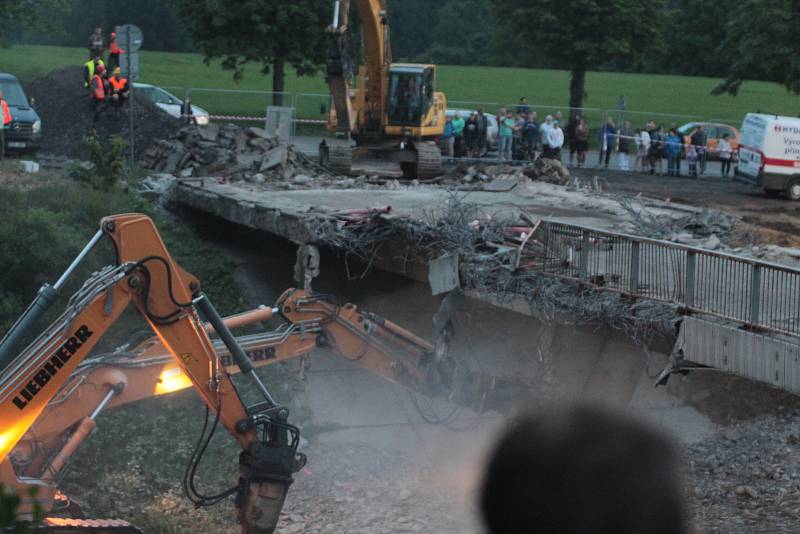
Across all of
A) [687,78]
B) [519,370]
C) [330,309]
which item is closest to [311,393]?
[519,370]

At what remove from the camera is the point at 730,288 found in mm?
11172

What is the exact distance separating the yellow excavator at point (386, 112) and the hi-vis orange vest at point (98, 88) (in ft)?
19.0

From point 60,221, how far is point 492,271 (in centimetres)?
856

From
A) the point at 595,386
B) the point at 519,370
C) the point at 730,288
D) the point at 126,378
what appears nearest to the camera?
the point at 126,378

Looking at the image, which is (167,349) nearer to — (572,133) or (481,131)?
(481,131)

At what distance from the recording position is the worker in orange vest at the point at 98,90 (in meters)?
28.5

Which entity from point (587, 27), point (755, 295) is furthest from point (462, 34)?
point (755, 295)

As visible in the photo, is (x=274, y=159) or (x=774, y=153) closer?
(x=274, y=159)

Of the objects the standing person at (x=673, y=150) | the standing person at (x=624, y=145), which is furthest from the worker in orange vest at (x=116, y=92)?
the standing person at (x=673, y=150)

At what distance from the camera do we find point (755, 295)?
10703 mm

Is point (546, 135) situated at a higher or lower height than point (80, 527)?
higher

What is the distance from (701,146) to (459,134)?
7583 mm

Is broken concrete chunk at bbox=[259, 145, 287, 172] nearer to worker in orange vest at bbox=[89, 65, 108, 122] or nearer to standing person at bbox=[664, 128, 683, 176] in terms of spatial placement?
worker in orange vest at bbox=[89, 65, 108, 122]

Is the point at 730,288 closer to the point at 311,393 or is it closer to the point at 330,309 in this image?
the point at 330,309
